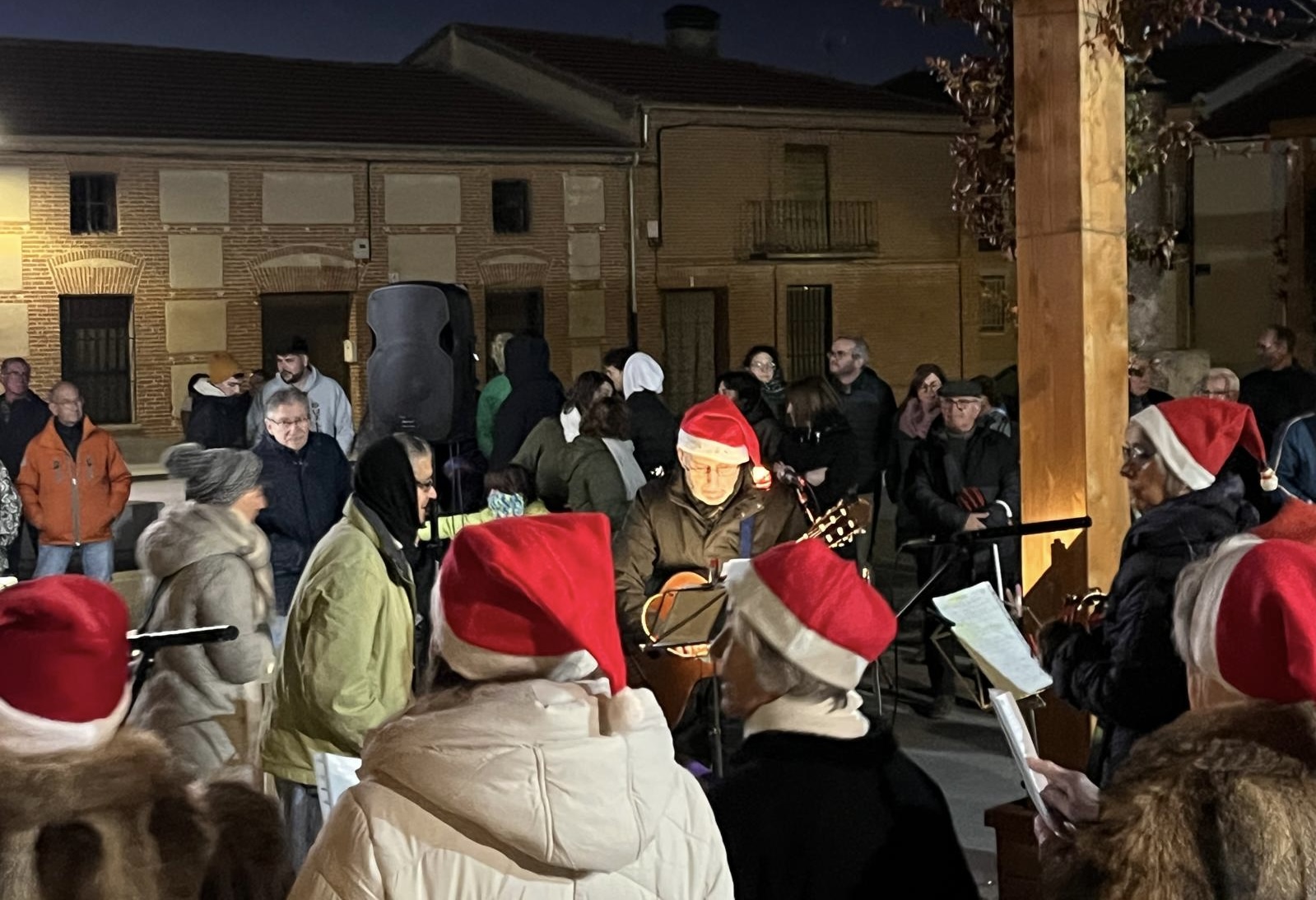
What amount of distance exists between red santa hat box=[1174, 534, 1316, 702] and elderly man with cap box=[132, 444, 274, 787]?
3.13 metres

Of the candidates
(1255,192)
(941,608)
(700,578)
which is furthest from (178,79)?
(941,608)

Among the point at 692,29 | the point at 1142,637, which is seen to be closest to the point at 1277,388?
the point at 1142,637

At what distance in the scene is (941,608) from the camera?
4488 mm

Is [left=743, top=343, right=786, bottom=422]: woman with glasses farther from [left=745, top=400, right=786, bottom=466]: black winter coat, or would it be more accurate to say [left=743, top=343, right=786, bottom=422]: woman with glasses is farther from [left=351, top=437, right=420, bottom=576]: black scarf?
[left=351, top=437, right=420, bottom=576]: black scarf

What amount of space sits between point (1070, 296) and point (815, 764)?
133 inches

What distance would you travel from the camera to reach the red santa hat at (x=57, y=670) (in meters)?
2.77

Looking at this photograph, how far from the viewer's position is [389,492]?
16.8 ft

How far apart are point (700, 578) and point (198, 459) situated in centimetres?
213

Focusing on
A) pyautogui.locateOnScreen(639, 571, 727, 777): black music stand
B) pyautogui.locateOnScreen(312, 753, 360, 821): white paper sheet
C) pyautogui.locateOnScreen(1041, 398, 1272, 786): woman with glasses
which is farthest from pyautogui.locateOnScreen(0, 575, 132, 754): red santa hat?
pyautogui.locateOnScreen(639, 571, 727, 777): black music stand

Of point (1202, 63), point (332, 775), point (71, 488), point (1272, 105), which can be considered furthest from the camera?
point (1202, 63)

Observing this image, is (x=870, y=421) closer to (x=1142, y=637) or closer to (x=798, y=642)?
(x=1142, y=637)

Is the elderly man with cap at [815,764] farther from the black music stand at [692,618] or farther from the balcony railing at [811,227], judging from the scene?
the balcony railing at [811,227]

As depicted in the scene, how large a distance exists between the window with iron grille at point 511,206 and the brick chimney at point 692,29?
29.8ft

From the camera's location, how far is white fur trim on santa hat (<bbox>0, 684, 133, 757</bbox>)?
9.04 feet
